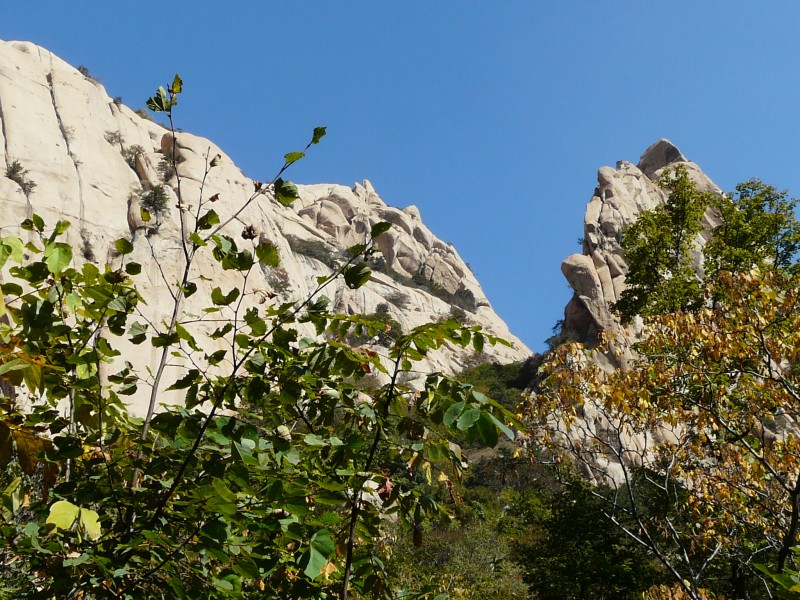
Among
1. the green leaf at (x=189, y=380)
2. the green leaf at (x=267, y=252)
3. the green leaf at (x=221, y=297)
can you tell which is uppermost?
the green leaf at (x=267, y=252)

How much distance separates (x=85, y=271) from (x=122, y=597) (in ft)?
3.24

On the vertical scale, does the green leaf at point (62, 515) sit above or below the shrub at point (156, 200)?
below

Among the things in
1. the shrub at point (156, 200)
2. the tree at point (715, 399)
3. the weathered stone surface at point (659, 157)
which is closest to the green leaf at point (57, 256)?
the tree at point (715, 399)

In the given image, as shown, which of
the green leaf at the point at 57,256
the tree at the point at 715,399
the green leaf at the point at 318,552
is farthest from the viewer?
the tree at the point at 715,399

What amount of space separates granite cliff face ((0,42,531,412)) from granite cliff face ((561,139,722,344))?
9728 millimetres

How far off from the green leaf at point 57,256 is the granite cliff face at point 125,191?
21.9 metres

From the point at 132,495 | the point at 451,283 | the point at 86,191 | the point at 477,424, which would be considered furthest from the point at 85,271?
the point at 451,283

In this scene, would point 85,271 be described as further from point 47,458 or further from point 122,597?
point 122,597

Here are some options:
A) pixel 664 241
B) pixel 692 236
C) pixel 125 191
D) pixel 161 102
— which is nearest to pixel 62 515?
pixel 161 102

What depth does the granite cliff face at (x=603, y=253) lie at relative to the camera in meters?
44.2

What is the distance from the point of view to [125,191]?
48.4 meters

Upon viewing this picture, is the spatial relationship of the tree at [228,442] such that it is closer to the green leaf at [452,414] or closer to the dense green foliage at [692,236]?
the green leaf at [452,414]

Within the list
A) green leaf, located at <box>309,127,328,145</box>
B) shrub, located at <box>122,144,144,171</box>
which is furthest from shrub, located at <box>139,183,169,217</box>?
green leaf, located at <box>309,127,328,145</box>

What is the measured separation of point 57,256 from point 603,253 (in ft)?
160
